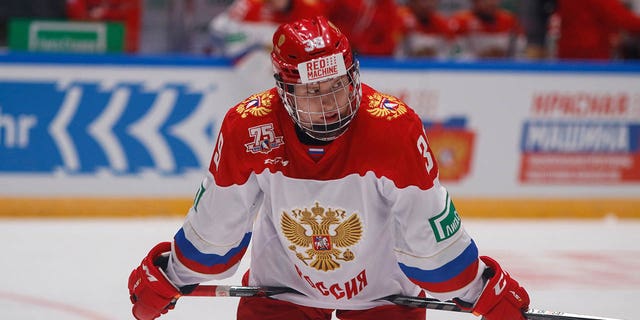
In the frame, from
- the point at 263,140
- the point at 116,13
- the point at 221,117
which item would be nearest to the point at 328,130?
the point at 263,140

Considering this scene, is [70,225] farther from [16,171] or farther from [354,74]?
[354,74]

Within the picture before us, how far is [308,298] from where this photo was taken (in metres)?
2.57

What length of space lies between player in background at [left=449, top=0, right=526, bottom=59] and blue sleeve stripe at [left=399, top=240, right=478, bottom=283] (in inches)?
187

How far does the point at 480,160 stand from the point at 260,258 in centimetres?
343

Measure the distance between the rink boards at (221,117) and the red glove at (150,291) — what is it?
298 centimetres

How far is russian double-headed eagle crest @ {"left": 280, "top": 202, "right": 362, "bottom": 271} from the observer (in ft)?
7.82

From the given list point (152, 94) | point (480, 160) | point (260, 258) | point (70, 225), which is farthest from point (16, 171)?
point (260, 258)

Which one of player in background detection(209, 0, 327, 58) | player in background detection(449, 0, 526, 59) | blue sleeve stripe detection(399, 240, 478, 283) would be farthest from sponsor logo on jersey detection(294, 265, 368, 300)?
player in background detection(449, 0, 526, 59)

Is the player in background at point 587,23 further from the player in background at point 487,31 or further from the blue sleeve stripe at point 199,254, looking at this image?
the blue sleeve stripe at point 199,254

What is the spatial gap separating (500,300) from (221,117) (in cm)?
338

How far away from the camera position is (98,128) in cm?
538

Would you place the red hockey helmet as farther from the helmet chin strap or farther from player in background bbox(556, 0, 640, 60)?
player in background bbox(556, 0, 640, 60)

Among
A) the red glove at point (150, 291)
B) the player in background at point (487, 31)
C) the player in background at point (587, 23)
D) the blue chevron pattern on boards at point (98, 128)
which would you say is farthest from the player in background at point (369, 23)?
the red glove at point (150, 291)

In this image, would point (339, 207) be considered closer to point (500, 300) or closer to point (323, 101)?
point (323, 101)
